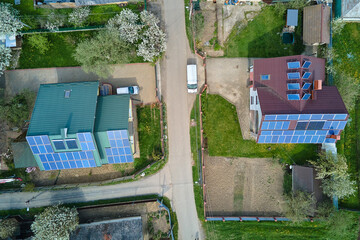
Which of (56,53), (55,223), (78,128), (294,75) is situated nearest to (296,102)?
(294,75)

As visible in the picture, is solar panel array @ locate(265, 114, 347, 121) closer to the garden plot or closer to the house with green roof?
the garden plot

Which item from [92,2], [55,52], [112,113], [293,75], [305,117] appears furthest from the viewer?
[55,52]

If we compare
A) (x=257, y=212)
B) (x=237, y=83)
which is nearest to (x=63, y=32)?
(x=237, y=83)

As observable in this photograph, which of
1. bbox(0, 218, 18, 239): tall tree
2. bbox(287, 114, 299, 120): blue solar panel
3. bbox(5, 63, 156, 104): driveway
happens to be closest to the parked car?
bbox(5, 63, 156, 104): driveway

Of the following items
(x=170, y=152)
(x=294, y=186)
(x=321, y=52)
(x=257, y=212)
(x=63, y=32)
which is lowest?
(x=257, y=212)

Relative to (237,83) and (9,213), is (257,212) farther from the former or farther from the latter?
(9,213)

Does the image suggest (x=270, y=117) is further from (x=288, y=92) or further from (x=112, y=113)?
(x=112, y=113)
